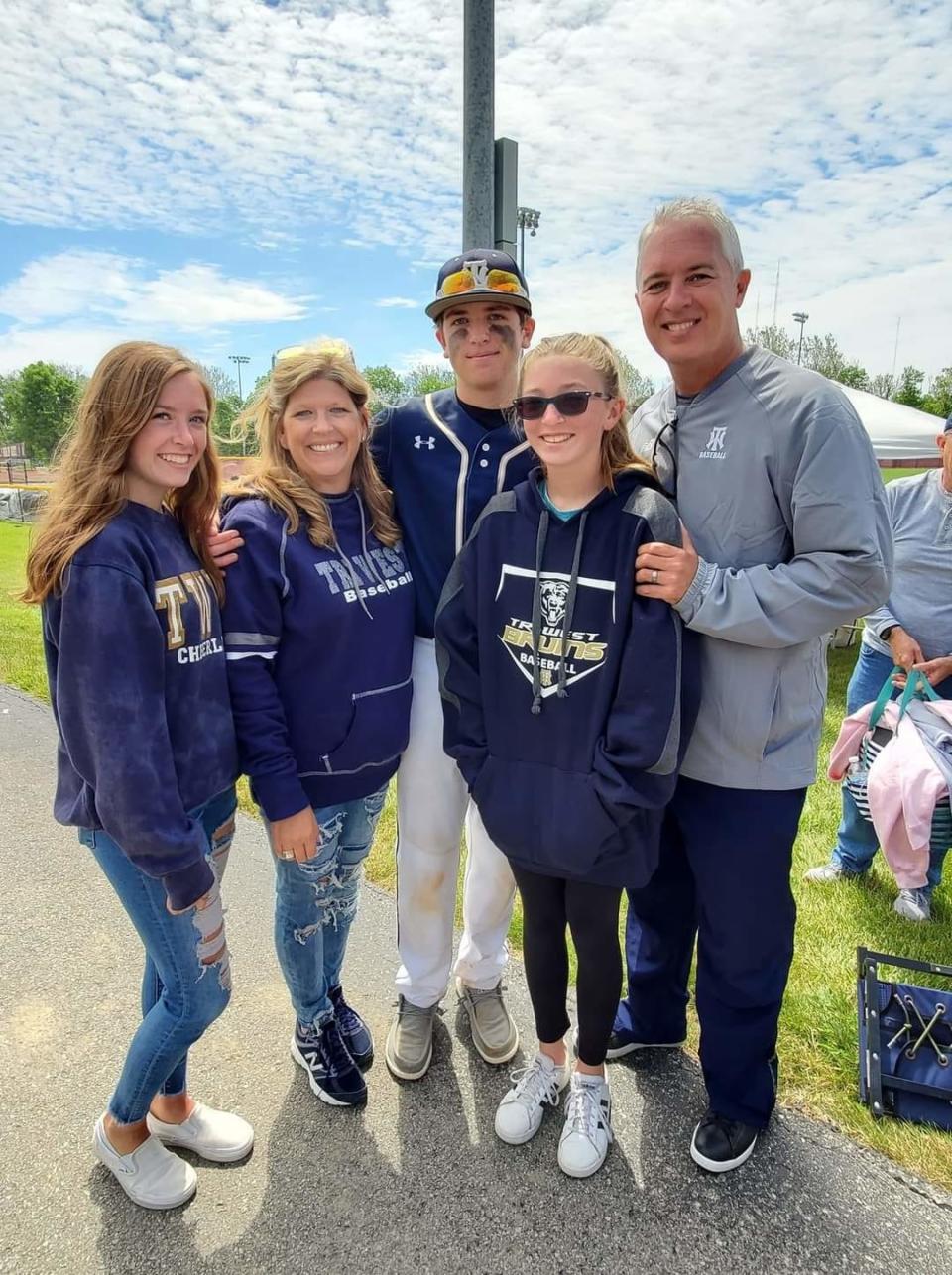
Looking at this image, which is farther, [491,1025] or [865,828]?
[865,828]

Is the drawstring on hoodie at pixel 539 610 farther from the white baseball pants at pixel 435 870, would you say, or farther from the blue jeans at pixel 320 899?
the blue jeans at pixel 320 899

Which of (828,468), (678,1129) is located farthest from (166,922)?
(828,468)

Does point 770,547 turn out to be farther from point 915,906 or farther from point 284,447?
point 915,906

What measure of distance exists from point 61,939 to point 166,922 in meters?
1.60

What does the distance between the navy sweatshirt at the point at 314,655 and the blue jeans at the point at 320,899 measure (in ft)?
0.42

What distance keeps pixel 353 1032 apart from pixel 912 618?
302cm

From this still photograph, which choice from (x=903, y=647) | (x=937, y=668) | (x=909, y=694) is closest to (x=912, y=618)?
(x=903, y=647)

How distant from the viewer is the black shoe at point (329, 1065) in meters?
2.33

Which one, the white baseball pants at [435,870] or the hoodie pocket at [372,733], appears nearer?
the hoodie pocket at [372,733]

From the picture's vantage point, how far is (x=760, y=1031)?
6.95ft

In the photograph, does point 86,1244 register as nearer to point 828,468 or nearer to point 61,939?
point 61,939

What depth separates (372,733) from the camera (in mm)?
2211

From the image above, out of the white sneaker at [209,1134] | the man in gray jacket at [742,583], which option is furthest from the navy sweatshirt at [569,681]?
the white sneaker at [209,1134]

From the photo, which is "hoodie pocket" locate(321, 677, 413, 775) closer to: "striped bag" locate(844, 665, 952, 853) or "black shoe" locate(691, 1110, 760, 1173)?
"black shoe" locate(691, 1110, 760, 1173)
